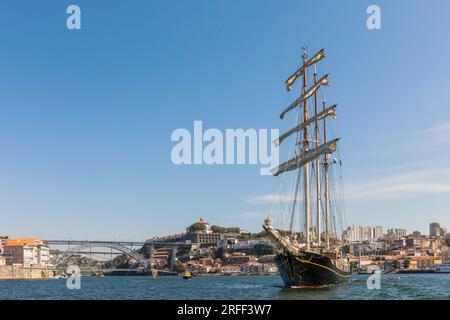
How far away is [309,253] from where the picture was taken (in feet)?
187

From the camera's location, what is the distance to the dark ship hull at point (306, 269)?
56875 mm

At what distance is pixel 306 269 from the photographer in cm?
5691

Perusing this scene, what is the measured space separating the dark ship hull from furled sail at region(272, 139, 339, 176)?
12.4 meters

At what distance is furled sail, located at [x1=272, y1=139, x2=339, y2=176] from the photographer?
2532 inches

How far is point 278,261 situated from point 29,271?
13369 centimetres

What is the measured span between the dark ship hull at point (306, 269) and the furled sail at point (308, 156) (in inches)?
488

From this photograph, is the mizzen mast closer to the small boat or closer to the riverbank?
the riverbank

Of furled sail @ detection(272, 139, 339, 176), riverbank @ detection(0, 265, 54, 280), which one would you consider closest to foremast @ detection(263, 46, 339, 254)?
furled sail @ detection(272, 139, 339, 176)

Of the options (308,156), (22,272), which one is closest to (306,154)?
(308,156)

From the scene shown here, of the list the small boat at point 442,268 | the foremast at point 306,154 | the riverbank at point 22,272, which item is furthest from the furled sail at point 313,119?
the small boat at point 442,268

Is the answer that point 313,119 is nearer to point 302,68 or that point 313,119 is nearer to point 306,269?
point 302,68
